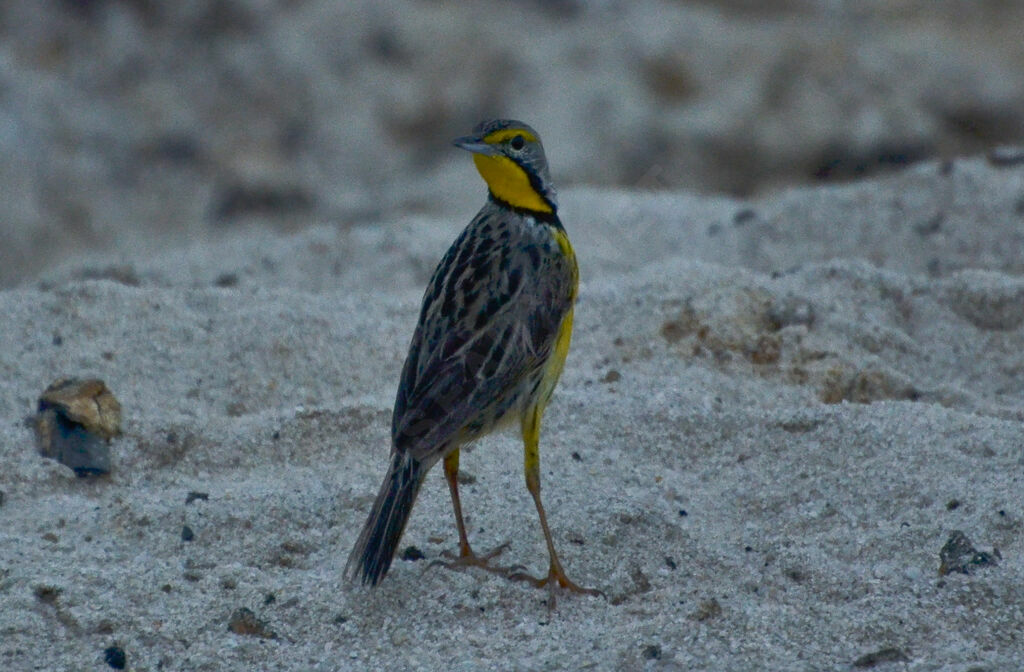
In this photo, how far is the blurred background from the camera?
11977 mm

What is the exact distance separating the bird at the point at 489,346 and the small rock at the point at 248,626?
330mm

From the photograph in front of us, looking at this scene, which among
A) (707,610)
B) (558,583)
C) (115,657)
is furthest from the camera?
(558,583)

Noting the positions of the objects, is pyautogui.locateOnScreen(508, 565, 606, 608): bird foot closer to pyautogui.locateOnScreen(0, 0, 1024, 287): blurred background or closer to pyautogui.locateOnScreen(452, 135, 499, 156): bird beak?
pyautogui.locateOnScreen(452, 135, 499, 156): bird beak

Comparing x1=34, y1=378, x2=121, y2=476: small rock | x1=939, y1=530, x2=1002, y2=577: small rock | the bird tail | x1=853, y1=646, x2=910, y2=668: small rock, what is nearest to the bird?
the bird tail

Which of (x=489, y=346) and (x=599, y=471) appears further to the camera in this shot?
(x=599, y=471)

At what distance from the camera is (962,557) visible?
4.94 m

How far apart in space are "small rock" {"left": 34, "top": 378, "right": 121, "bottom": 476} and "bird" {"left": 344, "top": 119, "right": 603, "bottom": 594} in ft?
4.62

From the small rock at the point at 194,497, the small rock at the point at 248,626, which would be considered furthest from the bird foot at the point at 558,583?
the small rock at the point at 194,497

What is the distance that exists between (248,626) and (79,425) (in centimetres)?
163

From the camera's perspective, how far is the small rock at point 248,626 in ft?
15.8

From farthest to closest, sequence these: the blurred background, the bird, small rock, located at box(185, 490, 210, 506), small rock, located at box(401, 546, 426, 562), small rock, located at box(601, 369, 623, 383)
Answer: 1. the blurred background
2. small rock, located at box(601, 369, 623, 383)
3. small rock, located at box(185, 490, 210, 506)
4. small rock, located at box(401, 546, 426, 562)
5. the bird

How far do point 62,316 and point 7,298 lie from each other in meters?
0.38

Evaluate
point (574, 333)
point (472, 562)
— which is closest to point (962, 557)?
point (472, 562)

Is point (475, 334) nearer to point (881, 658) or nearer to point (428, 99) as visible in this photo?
point (881, 658)
